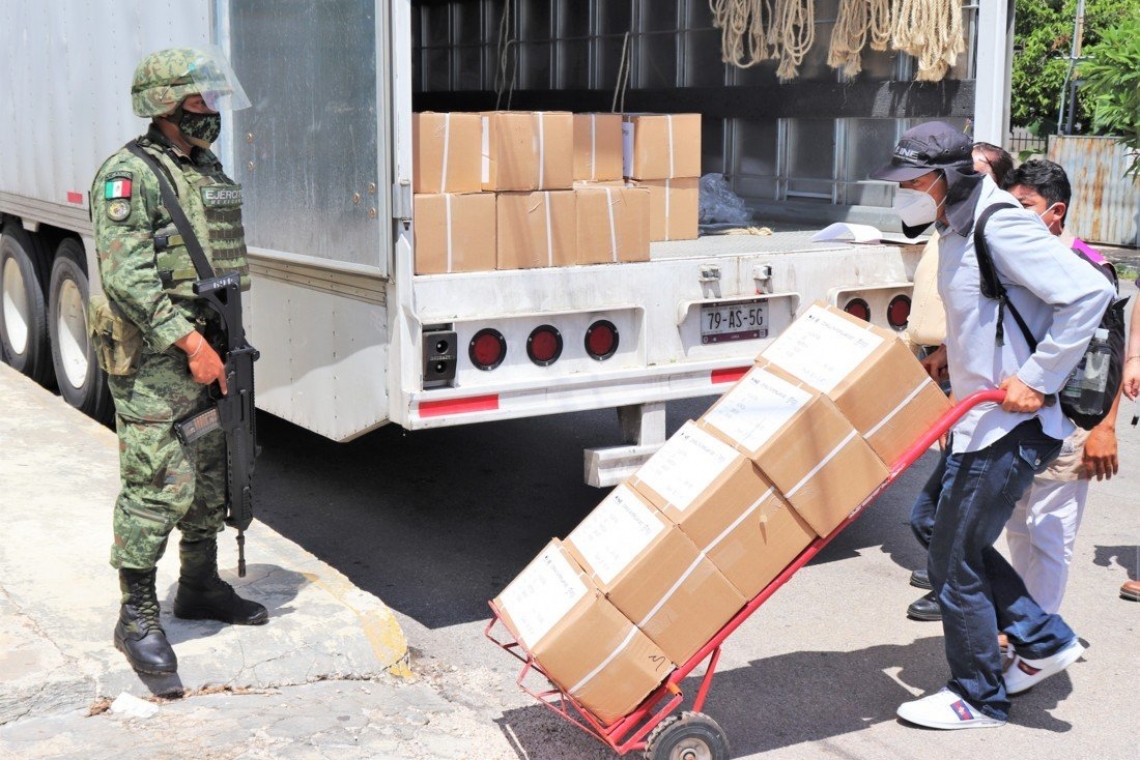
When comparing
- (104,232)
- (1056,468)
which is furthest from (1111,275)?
(104,232)

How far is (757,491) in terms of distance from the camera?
12.4 ft

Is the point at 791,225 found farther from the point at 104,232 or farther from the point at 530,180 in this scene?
the point at 104,232

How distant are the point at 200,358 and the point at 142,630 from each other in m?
0.83

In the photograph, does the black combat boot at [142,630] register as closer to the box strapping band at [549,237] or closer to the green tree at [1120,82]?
the box strapping band at [549,237]

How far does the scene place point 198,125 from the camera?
425 cm


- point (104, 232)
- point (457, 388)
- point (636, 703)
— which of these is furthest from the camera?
point (457, 388)

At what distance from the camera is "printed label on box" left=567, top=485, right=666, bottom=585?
378cm

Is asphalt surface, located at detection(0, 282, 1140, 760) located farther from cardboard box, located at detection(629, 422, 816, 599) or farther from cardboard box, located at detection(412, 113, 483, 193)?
cardboard box, located at detection(412, 113, 483, 193)

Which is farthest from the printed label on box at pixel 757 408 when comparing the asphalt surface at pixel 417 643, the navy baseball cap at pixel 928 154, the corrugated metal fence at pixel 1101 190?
the corrugated metal fence at pixel 1101 190

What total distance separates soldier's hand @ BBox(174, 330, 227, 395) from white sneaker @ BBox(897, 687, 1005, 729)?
7.49ft

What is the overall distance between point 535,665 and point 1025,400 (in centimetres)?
151

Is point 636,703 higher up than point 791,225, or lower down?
lower down

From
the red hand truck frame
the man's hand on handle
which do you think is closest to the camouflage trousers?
the red hand truck frame

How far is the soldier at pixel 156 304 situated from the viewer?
4055 millimetres
